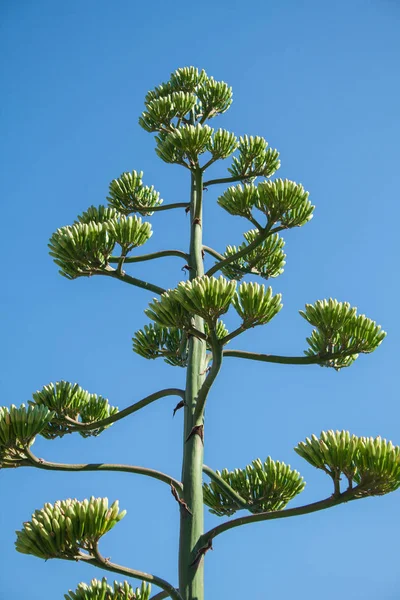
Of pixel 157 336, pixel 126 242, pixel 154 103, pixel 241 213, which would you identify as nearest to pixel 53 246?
pixel 126 242

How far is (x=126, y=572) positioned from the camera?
12.2 ft

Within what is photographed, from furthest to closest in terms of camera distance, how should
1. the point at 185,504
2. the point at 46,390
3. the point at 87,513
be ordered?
the point at 46,390, the point at 185,504, the point at 87,513

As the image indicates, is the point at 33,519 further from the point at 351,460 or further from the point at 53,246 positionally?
the point at 53,246

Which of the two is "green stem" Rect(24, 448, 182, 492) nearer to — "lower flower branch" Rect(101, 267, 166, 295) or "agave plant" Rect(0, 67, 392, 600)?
"agave plant" Rect(0, 67, 392, 600)

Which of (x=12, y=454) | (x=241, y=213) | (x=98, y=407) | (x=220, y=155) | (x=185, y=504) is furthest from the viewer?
(x=220, y=155)

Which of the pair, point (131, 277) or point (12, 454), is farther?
point (131, 277)

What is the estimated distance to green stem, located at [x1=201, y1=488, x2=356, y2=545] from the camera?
3.81 m

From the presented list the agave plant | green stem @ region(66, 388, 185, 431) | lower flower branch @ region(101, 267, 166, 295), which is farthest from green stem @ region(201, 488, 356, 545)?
lower flower branch @ region(101, 267, 166, 295)

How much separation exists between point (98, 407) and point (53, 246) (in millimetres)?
1389

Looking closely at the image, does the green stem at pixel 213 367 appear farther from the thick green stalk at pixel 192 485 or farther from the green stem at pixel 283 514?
the green stem at pixel 283 514

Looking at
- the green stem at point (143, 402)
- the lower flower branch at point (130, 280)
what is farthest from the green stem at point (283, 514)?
the lower flower branch at point (130, 280)

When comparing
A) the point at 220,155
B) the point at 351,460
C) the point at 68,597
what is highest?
the point at 220,155

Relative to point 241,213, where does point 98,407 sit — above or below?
below

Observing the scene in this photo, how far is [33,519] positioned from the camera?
3619 mm
